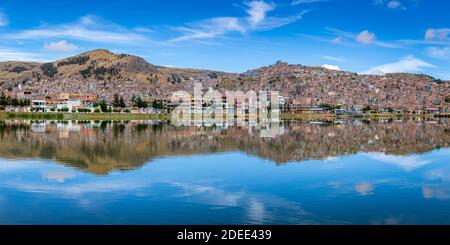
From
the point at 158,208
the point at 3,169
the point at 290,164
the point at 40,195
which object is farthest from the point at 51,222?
the point at 290,164

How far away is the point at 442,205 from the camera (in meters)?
16.2

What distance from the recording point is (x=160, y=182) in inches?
799

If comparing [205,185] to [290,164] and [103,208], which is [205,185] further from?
[290,164]

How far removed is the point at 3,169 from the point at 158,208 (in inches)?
456

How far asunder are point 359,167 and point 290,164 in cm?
345
